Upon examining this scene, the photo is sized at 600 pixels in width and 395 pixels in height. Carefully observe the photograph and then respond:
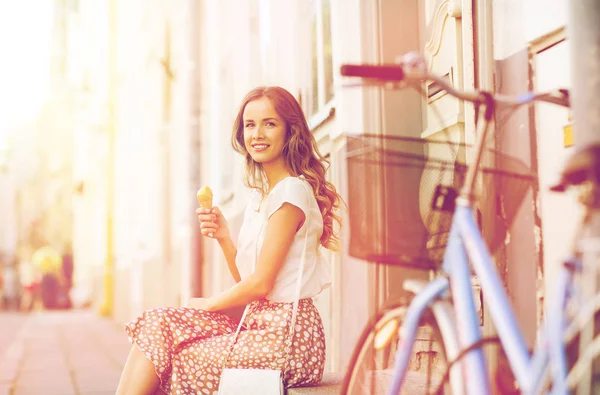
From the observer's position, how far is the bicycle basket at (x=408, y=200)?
8.07ft

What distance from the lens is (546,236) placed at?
3.34 m

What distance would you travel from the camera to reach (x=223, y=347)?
11.1ft

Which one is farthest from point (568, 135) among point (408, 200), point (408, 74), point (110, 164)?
point (110, 164)

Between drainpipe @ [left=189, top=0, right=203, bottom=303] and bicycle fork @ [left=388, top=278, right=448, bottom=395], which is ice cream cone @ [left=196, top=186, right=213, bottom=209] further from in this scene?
drainpipe @ [left=189, top=0, right=203, bottom=303]

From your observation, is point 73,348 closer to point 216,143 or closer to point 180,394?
point 216,143

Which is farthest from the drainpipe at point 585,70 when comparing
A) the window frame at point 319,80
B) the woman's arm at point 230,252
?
the window frame at point 319,80

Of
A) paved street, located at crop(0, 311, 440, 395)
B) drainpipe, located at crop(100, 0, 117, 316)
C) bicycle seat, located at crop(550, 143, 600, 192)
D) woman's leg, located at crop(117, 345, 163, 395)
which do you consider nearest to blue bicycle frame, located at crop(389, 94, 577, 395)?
bicycle seat, located at crop(550, 143, 600, 192)

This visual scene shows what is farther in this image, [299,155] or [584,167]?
[299,155]

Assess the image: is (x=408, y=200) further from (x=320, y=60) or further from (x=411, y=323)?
(x=320, y=60)

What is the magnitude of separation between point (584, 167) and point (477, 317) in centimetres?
62

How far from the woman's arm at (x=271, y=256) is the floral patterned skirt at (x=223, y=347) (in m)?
0.13

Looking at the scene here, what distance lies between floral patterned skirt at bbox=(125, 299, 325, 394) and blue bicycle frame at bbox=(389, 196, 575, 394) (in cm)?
96

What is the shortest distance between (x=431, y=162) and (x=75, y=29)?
32.8 metres

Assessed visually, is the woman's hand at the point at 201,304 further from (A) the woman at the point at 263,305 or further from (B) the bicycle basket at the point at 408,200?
(B) the bicycle basket at the point at 408,200
